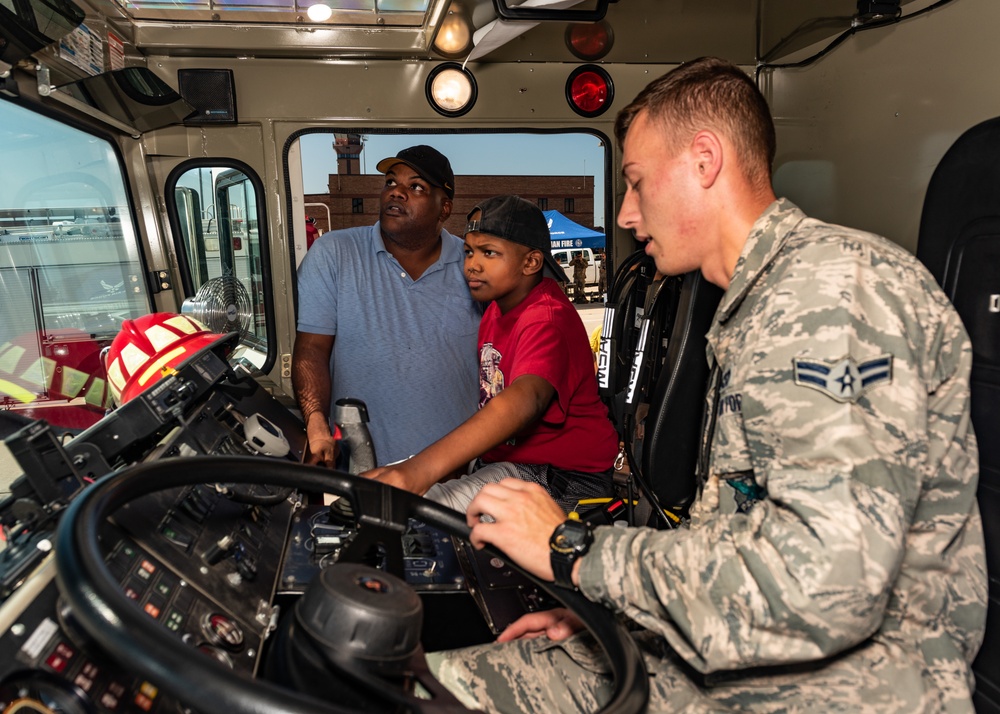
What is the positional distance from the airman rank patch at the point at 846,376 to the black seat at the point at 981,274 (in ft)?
1.91

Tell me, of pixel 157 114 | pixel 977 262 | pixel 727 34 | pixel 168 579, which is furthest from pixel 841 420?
pixel 157 114

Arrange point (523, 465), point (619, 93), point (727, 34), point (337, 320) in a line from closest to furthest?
point (523, 465), point (337, 320), point (727, 34), point (619, 93)

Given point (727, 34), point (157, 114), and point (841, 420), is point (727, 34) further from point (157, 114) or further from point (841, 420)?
point (841, 420)

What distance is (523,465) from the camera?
93.3 inches

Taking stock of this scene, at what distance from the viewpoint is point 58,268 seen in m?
2.77

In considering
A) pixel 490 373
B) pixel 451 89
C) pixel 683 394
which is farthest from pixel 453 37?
pixel 683 394

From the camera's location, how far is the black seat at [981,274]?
1396 millimetres

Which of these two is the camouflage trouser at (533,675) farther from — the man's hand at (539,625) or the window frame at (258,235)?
the window frame at (258,235)

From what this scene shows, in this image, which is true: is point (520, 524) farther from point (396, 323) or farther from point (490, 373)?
point (396, 323)

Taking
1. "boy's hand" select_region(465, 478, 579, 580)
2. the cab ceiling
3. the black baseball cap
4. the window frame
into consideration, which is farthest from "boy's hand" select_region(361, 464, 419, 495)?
the window frame

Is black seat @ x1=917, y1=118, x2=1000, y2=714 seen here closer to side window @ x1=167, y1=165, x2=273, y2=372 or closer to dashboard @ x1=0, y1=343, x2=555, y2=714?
dashboard @ x1=0, y1=343, x2=555, y2=714

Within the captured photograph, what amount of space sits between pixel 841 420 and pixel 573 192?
3060 cm

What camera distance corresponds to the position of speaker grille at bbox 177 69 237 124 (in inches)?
129

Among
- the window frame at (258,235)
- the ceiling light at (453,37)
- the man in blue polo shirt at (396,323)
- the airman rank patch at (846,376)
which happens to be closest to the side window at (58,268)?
the window frame at (258,235)
